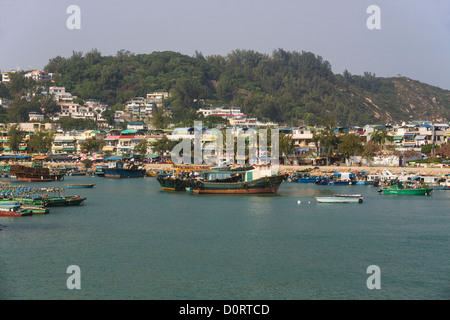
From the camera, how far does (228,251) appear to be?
28.5 metres

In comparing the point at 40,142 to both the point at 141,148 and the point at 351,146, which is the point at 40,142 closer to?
the point at 141,148

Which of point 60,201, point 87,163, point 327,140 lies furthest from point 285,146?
point 60,201

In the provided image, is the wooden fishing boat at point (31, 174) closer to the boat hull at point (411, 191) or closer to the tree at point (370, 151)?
the boat hull at point (411, 191)

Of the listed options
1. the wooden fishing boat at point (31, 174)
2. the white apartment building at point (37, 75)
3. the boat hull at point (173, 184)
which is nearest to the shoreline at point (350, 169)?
the wooden fishing boat at point (31, 174)

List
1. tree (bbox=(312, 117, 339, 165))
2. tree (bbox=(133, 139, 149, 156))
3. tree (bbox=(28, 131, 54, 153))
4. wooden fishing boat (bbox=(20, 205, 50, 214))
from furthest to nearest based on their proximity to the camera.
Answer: tree (bbox=(28, 131, 54, 153)), tree (bbox=(133, 139, 149, 156)), tree (bbox=(312, 117, 339, 165)), wooden fishing boat (bbox=(20, 205, 50, 214))

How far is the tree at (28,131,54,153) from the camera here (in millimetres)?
116694

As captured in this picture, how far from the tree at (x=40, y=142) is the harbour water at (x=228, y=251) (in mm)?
76607

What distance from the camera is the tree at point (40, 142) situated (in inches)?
4594

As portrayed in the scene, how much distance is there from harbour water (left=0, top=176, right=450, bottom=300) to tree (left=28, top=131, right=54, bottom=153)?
251ft

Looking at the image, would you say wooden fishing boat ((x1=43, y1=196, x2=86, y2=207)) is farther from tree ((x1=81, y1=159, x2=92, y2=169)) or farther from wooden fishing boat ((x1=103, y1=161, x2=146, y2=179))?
tree ((x1=81, y1=159, x2=92, y2=169))

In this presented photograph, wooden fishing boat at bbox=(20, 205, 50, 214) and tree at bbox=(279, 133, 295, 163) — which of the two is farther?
tree at bbox=(279, 133, 295, 163)

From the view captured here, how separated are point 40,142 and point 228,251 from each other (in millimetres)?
96929

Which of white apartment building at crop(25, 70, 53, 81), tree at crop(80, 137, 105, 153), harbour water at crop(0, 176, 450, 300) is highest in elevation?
white apartment building at crop(25, 70, 53, 81)

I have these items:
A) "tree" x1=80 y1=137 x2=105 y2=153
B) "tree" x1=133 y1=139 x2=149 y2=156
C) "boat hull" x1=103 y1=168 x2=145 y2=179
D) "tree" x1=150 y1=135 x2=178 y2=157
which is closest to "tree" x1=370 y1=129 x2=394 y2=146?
"tree" x1=150 y1=135 x2=178 y2=157
